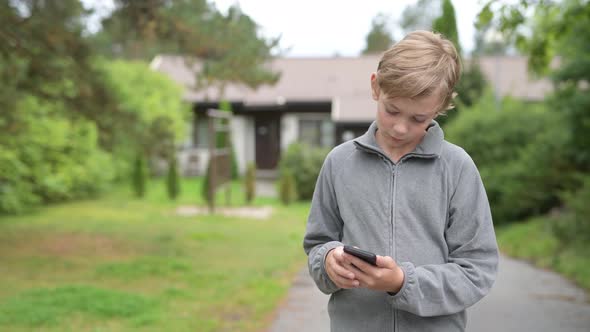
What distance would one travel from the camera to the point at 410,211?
186 cm

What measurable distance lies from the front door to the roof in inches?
46.0

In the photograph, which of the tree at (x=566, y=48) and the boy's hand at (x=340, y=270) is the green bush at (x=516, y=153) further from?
the boy's hand at (x=340, y=270)

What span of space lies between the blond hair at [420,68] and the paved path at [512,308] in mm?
3605

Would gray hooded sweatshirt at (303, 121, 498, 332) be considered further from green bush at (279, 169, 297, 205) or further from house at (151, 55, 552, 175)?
house at (151, 55, 552, 175)

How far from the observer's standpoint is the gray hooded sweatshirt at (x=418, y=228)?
1.82 metres

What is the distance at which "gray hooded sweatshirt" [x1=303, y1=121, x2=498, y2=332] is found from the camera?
182 cm

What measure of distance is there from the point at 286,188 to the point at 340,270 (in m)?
15.2

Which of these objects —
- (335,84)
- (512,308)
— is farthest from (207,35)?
(335,84)

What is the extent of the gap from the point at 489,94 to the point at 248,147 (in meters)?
14.0

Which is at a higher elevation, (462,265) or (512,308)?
(462,265)

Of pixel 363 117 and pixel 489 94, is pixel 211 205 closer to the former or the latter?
pixel 489 94

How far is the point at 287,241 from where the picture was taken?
10.5 meters

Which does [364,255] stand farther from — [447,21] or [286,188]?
[286,188]

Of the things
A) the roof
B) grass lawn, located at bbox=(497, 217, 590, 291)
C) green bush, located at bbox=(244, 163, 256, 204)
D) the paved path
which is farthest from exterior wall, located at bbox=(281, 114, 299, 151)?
the paved path
